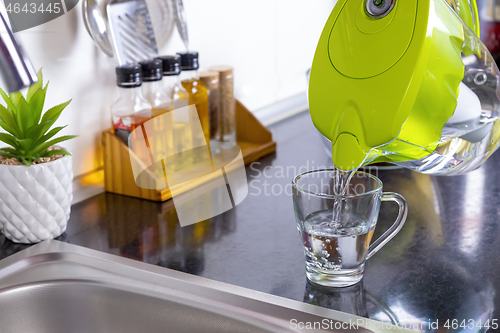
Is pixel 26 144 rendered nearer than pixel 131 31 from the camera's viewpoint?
Yes

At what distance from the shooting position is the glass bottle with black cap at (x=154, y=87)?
0.94 metres

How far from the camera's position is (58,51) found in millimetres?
875

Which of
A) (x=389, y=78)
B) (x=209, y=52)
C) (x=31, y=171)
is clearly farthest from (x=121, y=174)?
(x=389, y=78)

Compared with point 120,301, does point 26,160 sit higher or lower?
higher

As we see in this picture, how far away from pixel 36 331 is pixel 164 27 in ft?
2.02

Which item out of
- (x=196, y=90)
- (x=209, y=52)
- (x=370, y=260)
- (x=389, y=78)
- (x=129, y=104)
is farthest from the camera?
(x=209, y=52)

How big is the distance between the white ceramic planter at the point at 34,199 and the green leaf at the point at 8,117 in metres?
0.06

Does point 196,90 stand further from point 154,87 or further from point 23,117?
point 23,117

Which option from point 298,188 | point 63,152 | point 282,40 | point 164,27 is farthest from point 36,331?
point 282,40

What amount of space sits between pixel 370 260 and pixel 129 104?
1.58 feet

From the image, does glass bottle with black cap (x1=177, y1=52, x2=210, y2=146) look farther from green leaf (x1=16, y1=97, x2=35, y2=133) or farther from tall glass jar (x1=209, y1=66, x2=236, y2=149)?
green leaf (x1=16, y1=97, x2=35, y2=133)

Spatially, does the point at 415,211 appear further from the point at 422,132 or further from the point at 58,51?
the point at 58,51

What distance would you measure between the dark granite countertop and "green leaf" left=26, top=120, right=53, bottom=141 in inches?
6.1

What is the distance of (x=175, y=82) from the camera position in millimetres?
1040
